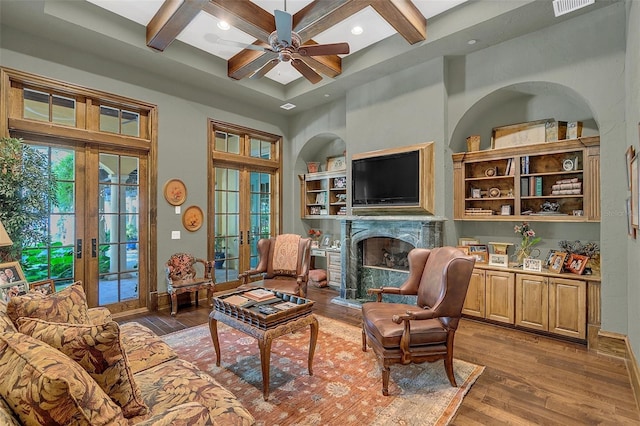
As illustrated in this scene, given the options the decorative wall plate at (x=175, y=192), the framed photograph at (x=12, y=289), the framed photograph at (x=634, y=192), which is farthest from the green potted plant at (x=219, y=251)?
the framed photograph at (x=634, y=192)

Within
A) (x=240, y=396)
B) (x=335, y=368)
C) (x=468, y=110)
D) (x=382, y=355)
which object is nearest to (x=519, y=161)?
(x=468, y=110)

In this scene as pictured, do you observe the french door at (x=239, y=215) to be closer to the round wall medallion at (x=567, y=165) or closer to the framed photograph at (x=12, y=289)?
the framed photograph at (x=12, y=289)

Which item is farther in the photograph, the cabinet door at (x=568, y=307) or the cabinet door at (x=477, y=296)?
the cabinet door at (x=477, y=296)

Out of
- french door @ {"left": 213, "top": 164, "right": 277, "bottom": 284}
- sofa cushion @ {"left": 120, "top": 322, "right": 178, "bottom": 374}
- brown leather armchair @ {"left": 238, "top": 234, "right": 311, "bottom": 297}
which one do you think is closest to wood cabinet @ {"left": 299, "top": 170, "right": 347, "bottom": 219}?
french door @ {"left": 213, "top": 164, "right": 277, "bottom": 284}

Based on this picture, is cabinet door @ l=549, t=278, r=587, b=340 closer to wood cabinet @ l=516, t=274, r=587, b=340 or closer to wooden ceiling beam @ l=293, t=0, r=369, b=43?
wood cabinet @ l=516, t=274, r=587, b=340

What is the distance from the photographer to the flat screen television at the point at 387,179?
431cm

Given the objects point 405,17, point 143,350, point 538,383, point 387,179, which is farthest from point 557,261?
point 143,350

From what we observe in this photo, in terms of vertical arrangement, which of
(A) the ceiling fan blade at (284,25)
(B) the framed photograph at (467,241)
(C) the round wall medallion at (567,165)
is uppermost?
(A) the ceiling fan blade at (284,25)

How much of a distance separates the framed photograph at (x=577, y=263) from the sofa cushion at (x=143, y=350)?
4.02 m

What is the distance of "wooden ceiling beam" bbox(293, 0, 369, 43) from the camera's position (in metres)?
3.08

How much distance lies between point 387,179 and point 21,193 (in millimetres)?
4280

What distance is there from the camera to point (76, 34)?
351cm

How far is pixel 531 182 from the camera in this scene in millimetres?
3773

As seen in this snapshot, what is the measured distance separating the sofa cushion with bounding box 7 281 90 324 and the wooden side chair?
2.39 m
